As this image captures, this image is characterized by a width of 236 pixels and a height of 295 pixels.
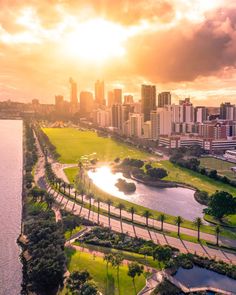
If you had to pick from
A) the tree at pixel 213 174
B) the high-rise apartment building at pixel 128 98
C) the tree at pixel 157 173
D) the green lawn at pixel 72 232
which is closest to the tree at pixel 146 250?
the green lawn at pixel 72 232

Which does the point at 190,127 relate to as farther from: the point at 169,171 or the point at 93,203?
the point at 93,203

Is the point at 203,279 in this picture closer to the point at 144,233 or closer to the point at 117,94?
the point at 144,233

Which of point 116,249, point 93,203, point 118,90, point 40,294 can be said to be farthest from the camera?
point 118,90

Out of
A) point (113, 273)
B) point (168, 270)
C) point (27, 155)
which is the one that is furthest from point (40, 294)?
point (27, 155)

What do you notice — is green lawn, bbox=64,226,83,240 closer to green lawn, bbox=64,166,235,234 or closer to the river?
the river

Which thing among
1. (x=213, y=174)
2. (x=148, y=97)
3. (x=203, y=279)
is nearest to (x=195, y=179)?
(x=213, y=174)

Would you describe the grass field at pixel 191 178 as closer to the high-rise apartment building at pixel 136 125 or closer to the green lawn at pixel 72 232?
the green lawn at pixel 72 232
